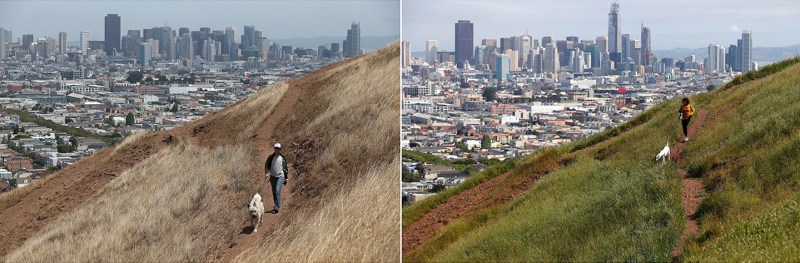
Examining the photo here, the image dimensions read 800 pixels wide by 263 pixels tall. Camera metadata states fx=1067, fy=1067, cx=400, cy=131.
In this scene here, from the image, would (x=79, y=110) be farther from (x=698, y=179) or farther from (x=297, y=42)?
(x=698, y=179)

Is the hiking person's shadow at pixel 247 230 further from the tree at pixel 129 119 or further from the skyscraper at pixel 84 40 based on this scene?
the skyscraper at pixel 84 40

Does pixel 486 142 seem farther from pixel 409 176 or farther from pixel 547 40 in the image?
pixel 547 40

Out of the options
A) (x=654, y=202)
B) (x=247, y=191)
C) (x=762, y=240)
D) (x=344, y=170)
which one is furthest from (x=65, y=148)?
(x=762, y=240)

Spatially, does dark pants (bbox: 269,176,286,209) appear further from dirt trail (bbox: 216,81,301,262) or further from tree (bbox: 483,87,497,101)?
tree (bbox: 483,87,497,101)

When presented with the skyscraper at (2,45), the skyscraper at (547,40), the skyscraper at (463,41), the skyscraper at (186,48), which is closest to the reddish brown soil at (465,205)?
the skyscraper at (463,41)

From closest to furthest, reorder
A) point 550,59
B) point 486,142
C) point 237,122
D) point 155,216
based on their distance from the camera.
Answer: point 155,216 < point 237,122 < point 486,142 < point 550,59

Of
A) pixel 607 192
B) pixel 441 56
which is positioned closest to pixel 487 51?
pixel 441 56

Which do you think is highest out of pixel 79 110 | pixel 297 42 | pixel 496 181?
pixel 297 42
